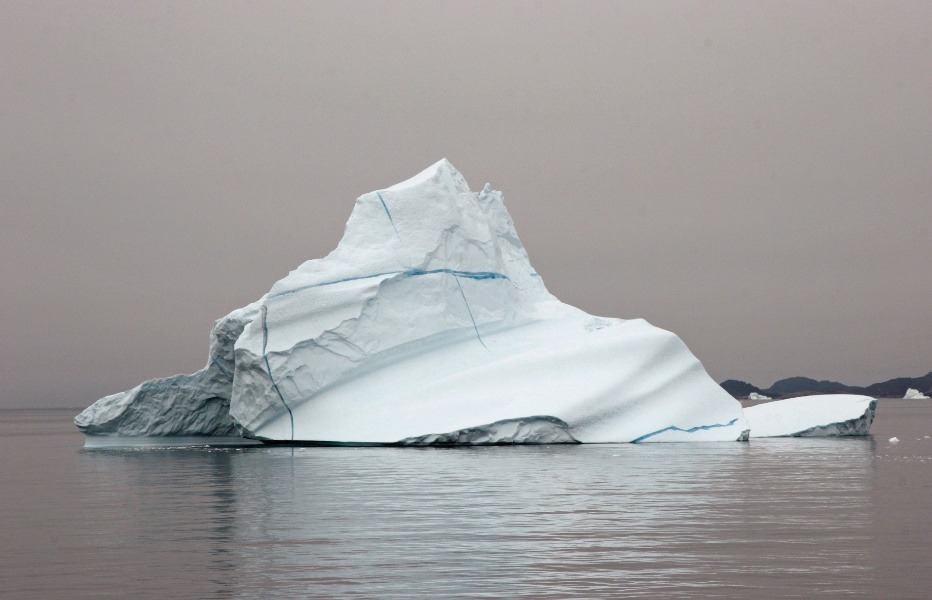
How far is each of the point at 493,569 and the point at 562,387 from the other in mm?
11291

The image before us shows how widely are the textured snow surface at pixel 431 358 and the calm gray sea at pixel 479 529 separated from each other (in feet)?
9.25

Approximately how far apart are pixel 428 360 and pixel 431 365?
15 cm

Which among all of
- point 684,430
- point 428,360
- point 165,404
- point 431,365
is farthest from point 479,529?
point 165,404

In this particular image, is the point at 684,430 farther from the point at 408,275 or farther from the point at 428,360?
the point at 408,275

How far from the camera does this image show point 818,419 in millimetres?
20375

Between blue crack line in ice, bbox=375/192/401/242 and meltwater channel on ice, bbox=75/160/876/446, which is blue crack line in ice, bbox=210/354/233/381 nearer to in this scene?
meltwater channel on ice, bbox=75/160/876/446

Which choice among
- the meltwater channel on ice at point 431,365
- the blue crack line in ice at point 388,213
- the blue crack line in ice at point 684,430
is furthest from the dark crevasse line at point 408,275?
the blue crack line in ice at point 684,430

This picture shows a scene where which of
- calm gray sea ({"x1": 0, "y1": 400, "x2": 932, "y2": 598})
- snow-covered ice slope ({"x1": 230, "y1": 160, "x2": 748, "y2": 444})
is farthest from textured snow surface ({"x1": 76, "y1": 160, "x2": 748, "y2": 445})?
calm gray sea ({"x1": 0, "y1": 400, "x2": 932, "y2": 598})

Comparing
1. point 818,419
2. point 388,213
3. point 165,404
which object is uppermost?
point 388,213

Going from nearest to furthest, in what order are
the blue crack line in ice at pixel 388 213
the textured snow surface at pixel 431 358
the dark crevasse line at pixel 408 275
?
the textured snow surface at pixel 431 358 < the dark crevasse line at pixel 408 275 < the blue crack line in ice at pixel 388 213

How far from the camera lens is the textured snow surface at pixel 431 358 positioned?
17.3 meters

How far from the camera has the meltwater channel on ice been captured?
17359mm

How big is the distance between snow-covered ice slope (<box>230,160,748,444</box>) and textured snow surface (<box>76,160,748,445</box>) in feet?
0.08

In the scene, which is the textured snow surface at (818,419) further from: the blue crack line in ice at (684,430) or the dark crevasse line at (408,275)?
the dark crevasse line at (408,275)
